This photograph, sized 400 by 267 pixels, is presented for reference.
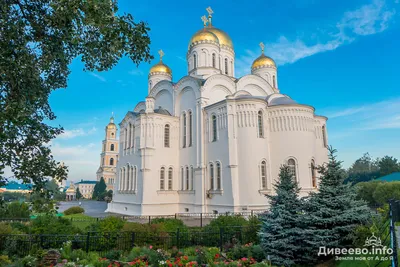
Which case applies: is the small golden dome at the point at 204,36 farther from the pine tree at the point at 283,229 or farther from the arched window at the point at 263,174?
the pine tree at the point at 283,229

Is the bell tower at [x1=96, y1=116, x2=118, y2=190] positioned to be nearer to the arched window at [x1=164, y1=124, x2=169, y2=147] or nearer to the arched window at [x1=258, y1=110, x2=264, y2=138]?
the arched window at [x1=164, y1=124, x2=169, y2=147]

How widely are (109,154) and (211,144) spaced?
45397 millimetres

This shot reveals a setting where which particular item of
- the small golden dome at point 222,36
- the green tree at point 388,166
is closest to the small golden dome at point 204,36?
the small golden dome at point 222,36

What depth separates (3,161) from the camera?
14.5 feet

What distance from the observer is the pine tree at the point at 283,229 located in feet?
24.7

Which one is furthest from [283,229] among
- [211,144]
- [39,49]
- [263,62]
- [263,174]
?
[263,62]

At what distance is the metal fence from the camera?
390 inches

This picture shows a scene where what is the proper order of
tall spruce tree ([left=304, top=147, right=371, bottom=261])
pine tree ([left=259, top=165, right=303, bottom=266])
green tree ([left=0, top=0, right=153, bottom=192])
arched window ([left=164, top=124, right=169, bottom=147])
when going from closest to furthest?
green tree ([left=0, top=0, right=153, bottom=192]) → tall spruce tree ([left=304, top=147, right=371, bottom=261]) → pine tree ([left=259, top=165, right=303, bottom=266]) → arched window ([left=164, top=124, right=169, bottom=147])

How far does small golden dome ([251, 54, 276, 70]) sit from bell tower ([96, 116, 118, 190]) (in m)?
40.3

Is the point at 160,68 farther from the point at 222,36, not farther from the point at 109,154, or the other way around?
the point at 109,154

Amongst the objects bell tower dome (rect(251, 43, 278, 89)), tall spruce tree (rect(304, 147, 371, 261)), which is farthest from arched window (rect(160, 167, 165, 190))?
bell tower dome (rect(251, 43, 278, 89))

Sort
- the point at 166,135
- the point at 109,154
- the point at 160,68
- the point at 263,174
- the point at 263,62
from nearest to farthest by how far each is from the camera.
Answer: the point at 263,174 → the point at 166,135 → the point at 263,62 → the point at 160,68 → the point at 109,154

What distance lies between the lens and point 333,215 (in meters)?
7.60

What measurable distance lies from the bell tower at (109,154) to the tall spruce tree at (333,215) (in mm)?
56042
